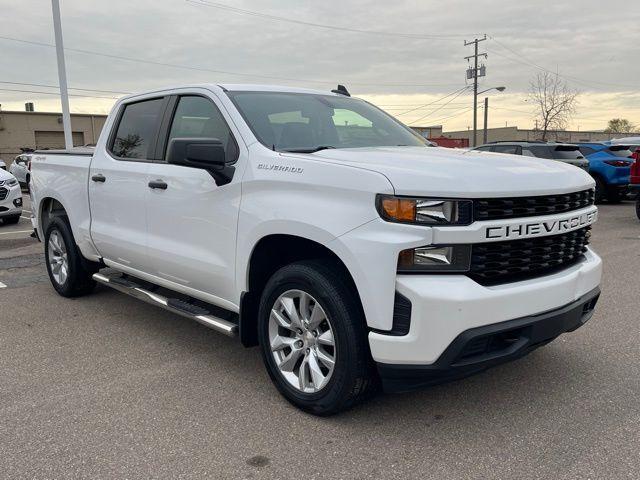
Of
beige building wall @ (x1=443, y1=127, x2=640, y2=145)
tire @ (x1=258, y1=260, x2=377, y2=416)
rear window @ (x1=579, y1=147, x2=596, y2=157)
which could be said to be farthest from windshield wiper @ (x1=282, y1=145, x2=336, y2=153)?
beige building wall @ (x1=443, y1=127, x2=640, y2=145)

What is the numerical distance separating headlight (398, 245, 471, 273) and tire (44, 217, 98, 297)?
160 inches

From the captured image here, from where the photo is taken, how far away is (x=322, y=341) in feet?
10.3

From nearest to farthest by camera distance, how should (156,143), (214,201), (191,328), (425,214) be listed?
1. (425,214)
2. (214,201)
3. (156,143)
4. (191,328)

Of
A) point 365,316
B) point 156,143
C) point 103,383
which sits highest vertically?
point 156,143

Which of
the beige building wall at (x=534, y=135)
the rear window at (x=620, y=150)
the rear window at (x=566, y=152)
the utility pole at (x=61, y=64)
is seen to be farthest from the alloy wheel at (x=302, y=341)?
the beige building wall at (x=534, y=135)

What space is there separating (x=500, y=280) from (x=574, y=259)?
0.82 m

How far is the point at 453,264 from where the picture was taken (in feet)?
9.07

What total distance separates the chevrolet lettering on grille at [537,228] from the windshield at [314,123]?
1285mm

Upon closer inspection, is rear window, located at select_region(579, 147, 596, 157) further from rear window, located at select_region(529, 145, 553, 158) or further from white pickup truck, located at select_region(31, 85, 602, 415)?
white pickup truck, located at select_region(31, 85, 602, 415)

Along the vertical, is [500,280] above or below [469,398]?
above

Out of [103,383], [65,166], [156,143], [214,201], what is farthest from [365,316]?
[65,166]

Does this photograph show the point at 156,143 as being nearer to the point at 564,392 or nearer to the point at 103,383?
the point at 103,383

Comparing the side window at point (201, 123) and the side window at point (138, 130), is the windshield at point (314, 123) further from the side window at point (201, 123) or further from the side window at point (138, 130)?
the side window at point (138, 130)

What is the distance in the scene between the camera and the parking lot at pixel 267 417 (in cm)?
279
